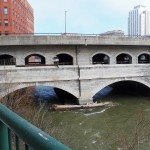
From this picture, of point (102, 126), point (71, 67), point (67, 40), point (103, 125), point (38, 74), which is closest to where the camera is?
point (102, 126)

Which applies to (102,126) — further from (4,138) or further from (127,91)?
(4,138)

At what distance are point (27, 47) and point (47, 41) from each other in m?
2.07

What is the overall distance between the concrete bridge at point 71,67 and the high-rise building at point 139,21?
210 feet

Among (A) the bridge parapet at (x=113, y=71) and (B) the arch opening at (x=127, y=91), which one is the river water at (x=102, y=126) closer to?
(A) the bridge parapet at (x=113, y=71)

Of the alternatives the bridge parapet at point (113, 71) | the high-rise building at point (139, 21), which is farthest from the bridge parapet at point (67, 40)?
the high-rise building at point (139, 21)

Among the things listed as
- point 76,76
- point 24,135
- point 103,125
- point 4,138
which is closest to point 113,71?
point 76,76

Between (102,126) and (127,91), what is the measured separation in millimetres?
15771

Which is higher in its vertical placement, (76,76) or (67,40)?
(67,40)

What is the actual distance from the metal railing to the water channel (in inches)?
401

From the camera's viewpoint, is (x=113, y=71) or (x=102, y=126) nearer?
(x=102, y=126)

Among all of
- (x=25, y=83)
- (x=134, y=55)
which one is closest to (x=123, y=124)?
(x=25, y=83)

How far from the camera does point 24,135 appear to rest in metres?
1.55

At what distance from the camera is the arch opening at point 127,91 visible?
31.1 meters

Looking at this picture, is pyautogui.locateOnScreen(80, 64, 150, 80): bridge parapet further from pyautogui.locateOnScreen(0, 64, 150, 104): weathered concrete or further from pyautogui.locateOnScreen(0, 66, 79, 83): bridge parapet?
pyautogui.locateOnScreen(0, 66, 79, 83): bridge parapet
